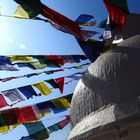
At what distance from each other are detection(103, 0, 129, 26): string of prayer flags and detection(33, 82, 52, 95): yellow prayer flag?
305cm

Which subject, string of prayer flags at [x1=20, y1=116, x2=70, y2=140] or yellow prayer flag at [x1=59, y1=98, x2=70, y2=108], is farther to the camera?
yellow prayer flag at [x1=59, y1=98, x2=70, y2=108]

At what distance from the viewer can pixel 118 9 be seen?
17.1 feet

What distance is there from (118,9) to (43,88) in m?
3.31

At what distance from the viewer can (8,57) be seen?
686 centimetres

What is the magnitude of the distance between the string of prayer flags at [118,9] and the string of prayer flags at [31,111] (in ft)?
10.2

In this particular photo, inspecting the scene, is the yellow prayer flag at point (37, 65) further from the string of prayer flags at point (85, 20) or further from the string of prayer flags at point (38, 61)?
the string of prayer flags at point (85, 20)

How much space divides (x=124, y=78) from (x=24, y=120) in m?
4.99

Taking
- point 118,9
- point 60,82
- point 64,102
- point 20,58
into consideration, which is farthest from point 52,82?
point 118,9

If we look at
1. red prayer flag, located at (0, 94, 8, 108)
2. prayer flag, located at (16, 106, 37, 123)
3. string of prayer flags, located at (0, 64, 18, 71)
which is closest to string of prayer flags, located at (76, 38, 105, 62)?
string of prayer flags, located at (0, 64, 18, 71)

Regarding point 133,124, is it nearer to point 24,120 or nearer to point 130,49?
point 130,49

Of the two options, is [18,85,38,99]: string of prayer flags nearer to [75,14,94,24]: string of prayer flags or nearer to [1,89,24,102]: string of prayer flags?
[1,89,24,102]: string of prayer flags

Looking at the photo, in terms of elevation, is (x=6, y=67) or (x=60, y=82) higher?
(x=6, y=67)

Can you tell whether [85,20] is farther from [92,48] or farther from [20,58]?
[20,58]

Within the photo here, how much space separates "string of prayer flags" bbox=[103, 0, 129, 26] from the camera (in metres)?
5.13
